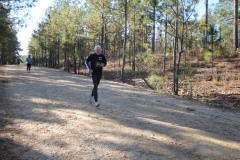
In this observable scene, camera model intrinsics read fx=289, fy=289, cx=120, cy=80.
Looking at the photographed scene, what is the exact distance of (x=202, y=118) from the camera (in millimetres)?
9711

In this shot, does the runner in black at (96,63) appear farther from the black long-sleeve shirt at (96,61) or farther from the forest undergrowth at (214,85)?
the forest undergrowth at (214,85)

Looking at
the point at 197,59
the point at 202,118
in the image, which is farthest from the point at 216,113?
the point at 197,59

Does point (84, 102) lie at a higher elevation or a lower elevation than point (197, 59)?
lower

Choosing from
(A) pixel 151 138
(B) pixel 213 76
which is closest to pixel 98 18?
(B) pixel 213 76

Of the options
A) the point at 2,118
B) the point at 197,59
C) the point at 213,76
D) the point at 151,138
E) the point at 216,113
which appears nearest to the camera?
the point at 151,138

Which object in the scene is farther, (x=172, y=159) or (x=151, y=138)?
(x=151, y=138)

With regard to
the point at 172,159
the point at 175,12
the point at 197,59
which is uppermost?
the point at 175,12

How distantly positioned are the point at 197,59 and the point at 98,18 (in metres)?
12.9

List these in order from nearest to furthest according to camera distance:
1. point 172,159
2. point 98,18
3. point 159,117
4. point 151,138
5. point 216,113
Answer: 1. point 172,159
2. point 151,138
3. point 159,117
4. point 216,113
5. point 98,18

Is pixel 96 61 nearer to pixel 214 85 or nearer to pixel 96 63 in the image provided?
pixel 96 63

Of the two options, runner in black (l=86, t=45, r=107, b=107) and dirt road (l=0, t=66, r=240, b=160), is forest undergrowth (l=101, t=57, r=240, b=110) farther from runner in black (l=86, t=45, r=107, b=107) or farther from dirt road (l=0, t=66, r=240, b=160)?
runner in black (l=86, t=45, r=107, b=107)

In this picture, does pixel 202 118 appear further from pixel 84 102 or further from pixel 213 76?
pixel 213 76

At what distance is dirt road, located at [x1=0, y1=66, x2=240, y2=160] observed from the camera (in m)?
6.04

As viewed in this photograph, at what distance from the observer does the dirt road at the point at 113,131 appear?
6035mm
